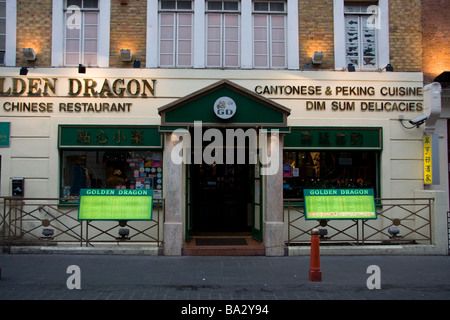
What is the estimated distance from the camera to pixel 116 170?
1057cm

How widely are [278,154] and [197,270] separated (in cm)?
341

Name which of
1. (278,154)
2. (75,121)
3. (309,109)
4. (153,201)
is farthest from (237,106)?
(75,121)

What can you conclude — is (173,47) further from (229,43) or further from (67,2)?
(67,2)

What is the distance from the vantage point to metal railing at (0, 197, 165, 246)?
31.9 feet

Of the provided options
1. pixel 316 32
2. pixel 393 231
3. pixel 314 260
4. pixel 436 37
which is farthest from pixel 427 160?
pixel 314 260

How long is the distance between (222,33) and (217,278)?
6789mm

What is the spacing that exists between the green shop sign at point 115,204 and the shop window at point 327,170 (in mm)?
3798

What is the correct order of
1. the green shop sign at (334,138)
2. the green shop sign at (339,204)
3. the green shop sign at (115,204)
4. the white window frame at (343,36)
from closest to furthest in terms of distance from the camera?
1. the green shop sign at (115,204)
2. the green shop sign at (339,204)
3. the green shop sign at (334,138)
4. the white window frame at (343,36)

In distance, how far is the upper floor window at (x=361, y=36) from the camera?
1108 centimetres

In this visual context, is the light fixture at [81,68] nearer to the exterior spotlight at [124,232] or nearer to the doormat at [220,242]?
the exterior spotlight at [124,232]

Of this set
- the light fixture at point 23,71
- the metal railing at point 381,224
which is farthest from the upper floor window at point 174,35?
the metal railing at point 381,224

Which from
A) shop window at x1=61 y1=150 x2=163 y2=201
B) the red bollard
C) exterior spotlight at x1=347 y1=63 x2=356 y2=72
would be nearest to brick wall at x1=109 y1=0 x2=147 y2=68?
shop window at x1=61 y1=150 x2=163 y2=201

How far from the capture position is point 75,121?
1035cm

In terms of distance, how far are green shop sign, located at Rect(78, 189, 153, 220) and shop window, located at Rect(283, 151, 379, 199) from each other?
380 centimetres
